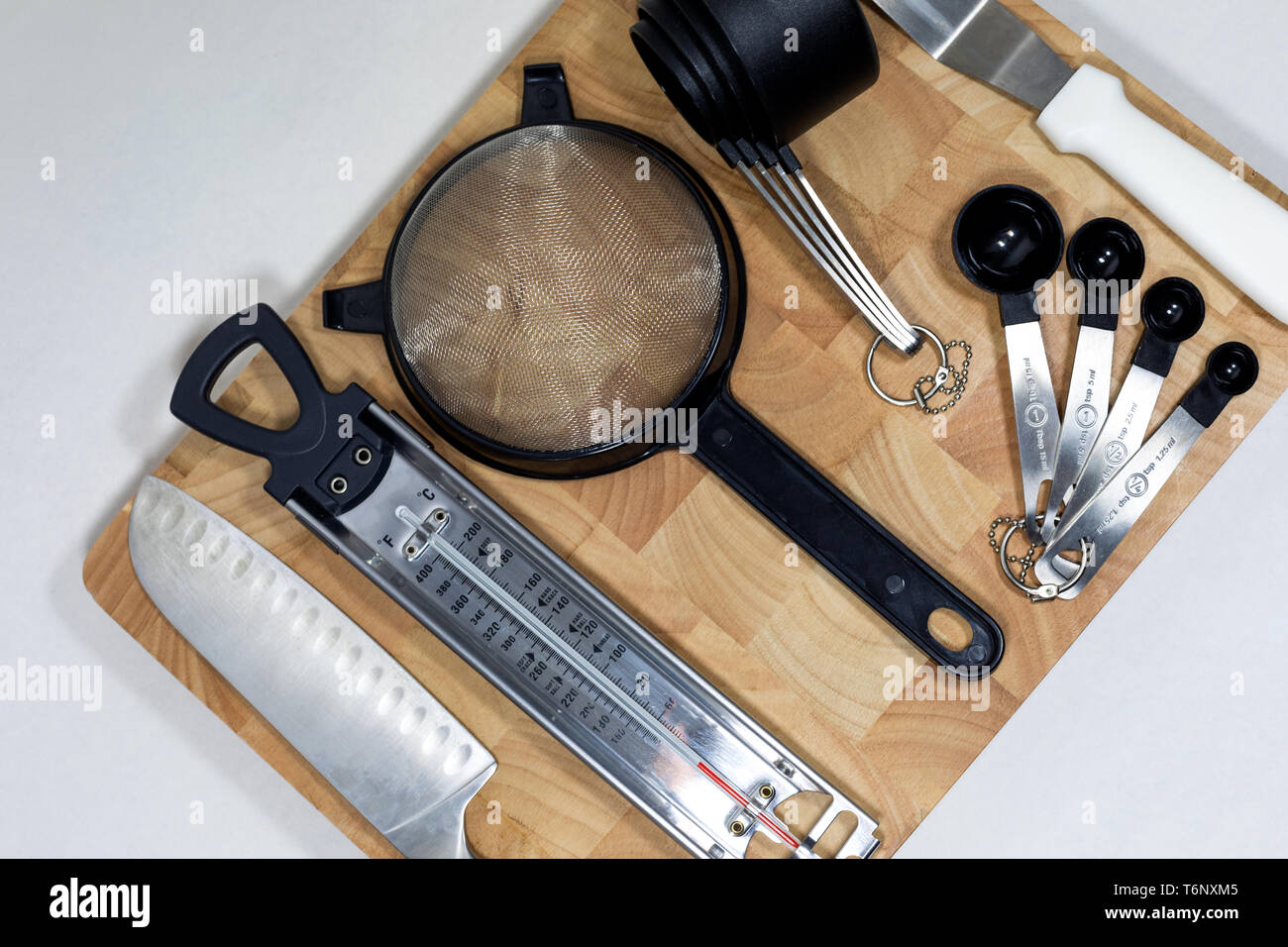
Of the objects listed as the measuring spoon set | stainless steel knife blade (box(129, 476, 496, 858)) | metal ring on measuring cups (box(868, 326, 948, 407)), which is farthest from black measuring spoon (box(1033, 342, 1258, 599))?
stainless steel knife blade (box(129, 476, 496, 858))

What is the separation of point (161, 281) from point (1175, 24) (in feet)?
3.04

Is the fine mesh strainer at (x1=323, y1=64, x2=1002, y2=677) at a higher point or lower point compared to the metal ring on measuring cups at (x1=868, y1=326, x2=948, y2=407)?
lower

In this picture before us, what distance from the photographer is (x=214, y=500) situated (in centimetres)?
80

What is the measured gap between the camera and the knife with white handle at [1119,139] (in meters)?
0.76

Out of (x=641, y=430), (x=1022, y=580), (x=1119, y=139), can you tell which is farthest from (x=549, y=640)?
(x=1119, y=139)

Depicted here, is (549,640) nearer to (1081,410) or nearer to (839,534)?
(839,534)

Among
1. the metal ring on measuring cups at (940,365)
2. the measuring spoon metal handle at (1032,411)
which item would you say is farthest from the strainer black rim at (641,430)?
the measuring spoon metal handle at (1032,411)

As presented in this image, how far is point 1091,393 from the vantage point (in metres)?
→ 0.76

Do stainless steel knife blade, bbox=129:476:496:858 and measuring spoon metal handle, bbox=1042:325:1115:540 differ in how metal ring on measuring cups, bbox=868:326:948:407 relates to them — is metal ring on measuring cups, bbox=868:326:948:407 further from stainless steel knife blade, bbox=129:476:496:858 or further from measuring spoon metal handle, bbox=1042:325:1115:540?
stainless steel knife blade, bbox=129:476:496:858

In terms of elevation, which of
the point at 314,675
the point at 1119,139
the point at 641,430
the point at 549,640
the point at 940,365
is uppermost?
the point at 1119,139

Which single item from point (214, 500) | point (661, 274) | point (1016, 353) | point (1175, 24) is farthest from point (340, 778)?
point (1175, 24)

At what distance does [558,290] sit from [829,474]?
244 mm

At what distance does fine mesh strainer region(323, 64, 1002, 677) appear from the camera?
753mm

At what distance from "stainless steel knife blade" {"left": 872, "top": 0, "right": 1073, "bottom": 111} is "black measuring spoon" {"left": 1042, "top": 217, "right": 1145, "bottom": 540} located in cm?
11
